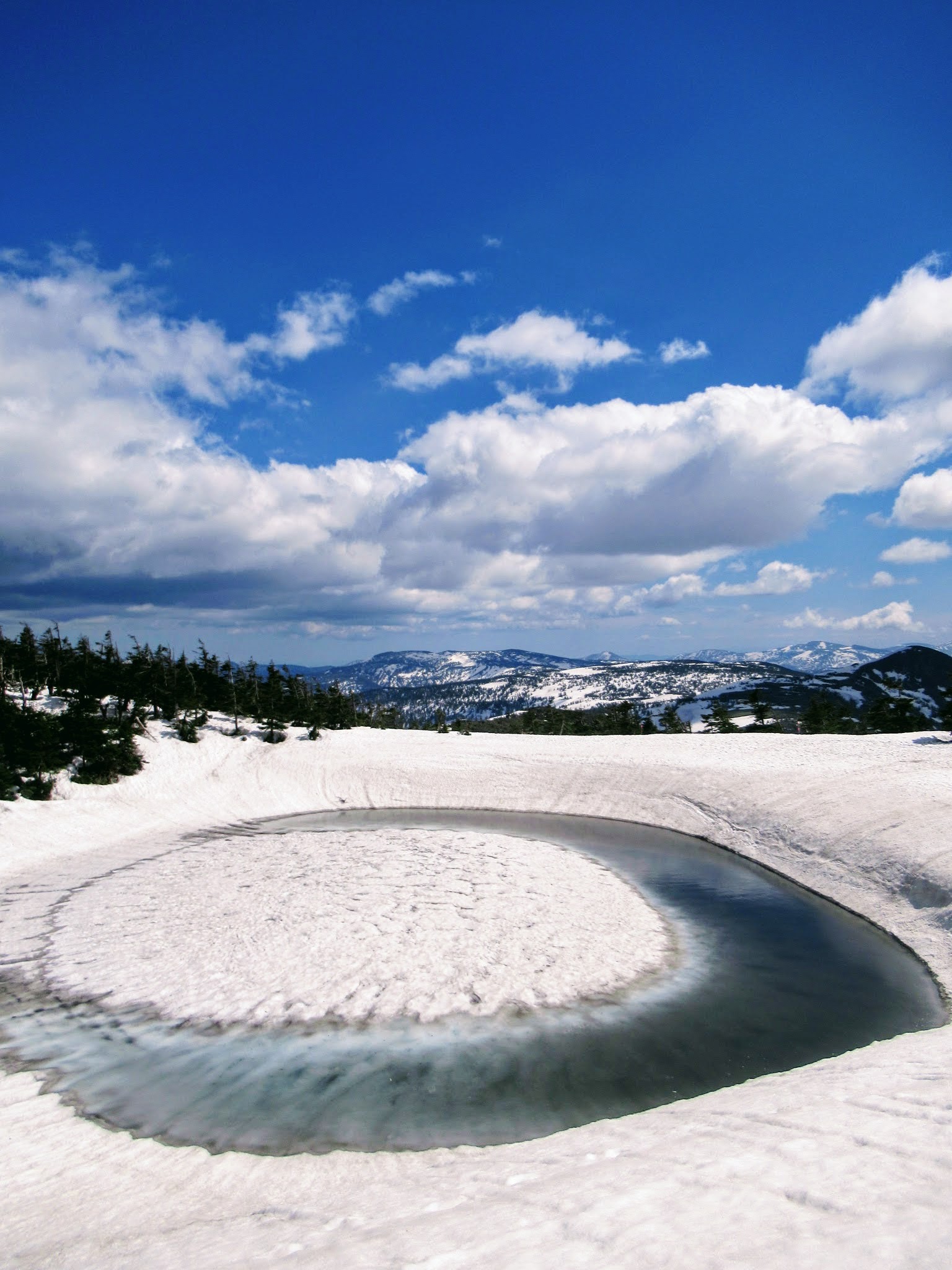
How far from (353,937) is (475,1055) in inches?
338

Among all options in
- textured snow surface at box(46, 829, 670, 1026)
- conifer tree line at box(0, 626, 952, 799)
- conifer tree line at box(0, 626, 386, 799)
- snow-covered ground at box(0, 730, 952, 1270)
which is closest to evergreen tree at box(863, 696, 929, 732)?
conifer tree line at box(0, 626, 952, 799)

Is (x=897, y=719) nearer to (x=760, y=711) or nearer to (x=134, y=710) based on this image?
(x=760, y=711)

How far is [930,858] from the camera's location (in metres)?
28.8

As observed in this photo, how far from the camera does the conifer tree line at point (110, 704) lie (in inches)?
1889

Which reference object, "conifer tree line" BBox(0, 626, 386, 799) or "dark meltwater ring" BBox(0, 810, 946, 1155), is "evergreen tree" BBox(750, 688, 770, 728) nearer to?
"conifer tree line" BBox(0, 626, 386, 799)

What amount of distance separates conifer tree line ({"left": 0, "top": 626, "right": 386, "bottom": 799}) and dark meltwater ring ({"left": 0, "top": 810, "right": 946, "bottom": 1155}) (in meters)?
34.9

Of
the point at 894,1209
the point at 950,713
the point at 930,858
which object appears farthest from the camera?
the point at 950,713

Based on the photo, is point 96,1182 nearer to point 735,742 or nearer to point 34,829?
point 34,829

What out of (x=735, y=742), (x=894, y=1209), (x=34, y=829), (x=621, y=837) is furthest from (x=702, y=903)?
(x=34, y=829)

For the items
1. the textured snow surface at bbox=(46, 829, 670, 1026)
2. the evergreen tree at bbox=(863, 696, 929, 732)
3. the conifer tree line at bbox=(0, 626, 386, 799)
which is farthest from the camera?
the evergreen tree at bbox=(863, 696, 929, 732)

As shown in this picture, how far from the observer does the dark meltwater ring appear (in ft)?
45.4

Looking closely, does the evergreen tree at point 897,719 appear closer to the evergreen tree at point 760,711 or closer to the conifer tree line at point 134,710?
the conifer tree line at point 134,710

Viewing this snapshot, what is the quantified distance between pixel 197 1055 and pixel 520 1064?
9075mm

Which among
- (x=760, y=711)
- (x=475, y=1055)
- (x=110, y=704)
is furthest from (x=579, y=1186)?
(x=760, y=711)
